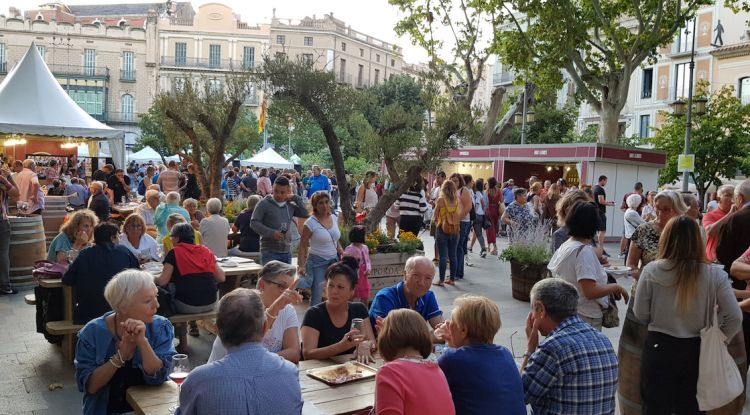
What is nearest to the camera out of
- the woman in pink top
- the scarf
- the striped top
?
the woman in pink top

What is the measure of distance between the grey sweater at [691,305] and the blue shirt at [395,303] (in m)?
1.35

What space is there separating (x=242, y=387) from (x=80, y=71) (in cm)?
5791

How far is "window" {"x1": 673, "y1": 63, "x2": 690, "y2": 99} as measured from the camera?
35.6 meters

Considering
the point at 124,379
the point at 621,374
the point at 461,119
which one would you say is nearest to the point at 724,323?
the point at 621,374

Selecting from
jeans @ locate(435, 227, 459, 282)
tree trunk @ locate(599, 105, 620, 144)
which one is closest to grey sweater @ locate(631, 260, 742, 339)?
jeans @ locate(435, 227, 459, 282)

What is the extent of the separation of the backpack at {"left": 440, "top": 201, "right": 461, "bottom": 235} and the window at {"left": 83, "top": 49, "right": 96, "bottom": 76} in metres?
52.0

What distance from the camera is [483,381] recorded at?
2.72 m

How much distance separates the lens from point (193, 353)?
6016 millimetres

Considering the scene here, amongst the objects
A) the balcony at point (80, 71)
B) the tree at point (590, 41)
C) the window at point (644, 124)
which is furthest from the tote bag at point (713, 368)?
the balcony at point (80, 71)

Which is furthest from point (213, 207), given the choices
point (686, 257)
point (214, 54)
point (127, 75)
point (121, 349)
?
point (214, 54)

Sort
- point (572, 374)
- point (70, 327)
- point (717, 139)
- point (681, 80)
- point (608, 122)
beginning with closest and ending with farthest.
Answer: point (572, 374) → point (70, 327) → point (608, 122) → point (717, 139) → point (681, 80)

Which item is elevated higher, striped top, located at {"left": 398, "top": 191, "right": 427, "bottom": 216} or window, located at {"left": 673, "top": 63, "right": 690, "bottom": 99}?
window, located at {"left": 673, "top": 63, "right": 690, "bottom": 99}

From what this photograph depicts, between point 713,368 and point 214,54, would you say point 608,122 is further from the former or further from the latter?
point 214,54

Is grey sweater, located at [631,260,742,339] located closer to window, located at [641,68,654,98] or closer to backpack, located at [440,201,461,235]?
backpack, located at [440,201,461,235]
